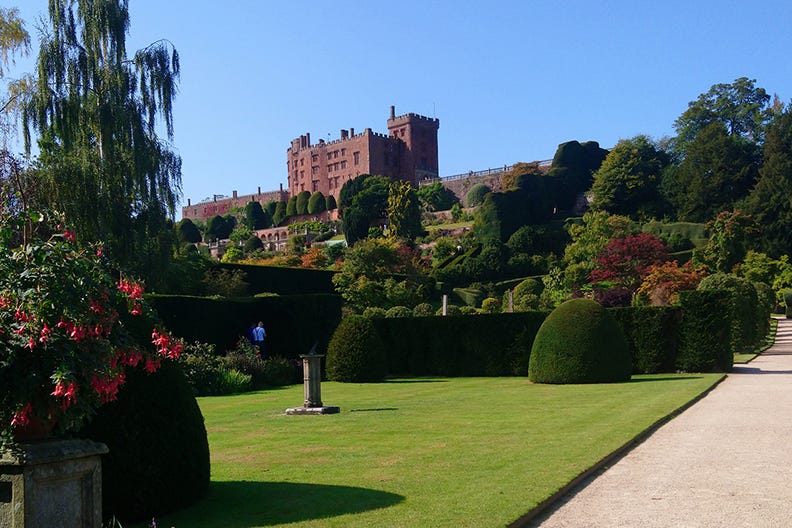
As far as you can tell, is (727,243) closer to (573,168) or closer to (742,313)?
(742,313)

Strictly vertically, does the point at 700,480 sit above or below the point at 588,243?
below

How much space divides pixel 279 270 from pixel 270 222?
55.5 meters

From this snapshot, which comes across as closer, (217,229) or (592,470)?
(592,470)

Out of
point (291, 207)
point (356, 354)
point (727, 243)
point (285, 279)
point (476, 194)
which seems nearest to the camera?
point (356, 354)

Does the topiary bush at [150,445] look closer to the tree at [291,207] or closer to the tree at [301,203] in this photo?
the tree at [301,203]

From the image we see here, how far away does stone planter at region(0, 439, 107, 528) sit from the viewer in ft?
11.1

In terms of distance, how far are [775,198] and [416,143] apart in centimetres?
5405

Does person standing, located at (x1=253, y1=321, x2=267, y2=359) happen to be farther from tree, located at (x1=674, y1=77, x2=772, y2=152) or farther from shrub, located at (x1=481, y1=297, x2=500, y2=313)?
tree, located at (x1=674, y1=77, x2=772, y2=152)

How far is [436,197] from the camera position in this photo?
267ft

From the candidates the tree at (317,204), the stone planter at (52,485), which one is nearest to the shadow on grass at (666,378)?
the stone planter at (52,485)

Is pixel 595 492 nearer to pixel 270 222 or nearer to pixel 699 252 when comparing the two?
pixel 699 252

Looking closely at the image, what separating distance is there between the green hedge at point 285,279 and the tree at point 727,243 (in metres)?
20.1

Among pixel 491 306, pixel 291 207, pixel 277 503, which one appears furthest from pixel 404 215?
pixel 277 503

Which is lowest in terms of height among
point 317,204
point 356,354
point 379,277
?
point 356,354
